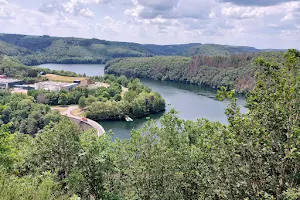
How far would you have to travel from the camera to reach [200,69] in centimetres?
10369

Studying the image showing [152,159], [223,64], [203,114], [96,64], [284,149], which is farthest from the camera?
[96,64]

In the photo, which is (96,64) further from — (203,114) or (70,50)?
(203,114)

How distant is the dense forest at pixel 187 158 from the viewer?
218 inches

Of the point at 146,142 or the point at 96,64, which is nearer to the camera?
the point at 146,142

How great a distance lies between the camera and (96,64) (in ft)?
558

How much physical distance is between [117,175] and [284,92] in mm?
6078

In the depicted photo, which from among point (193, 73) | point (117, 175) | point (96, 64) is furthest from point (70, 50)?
point (117, 175)

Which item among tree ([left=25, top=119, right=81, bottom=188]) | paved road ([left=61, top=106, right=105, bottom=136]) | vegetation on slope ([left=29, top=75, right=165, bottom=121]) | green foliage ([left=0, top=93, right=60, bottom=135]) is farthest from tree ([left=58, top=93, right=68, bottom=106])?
tree ([left=25, top=119, right=81, bottom=188])

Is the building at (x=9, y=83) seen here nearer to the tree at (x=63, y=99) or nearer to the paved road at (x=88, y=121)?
the tree at (x=63, y=99)

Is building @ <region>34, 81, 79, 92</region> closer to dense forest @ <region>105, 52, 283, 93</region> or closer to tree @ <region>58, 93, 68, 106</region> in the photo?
tree @ <region>58, 93, 68, 106</region>

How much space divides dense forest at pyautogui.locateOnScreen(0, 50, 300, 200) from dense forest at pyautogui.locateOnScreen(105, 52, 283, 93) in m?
68.5

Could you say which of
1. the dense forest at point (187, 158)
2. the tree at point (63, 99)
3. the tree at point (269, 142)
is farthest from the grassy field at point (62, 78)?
the tree at point (269, 142)

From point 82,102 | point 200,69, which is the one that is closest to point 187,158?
point 82,102

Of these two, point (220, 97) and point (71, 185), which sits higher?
point (220, 97)
